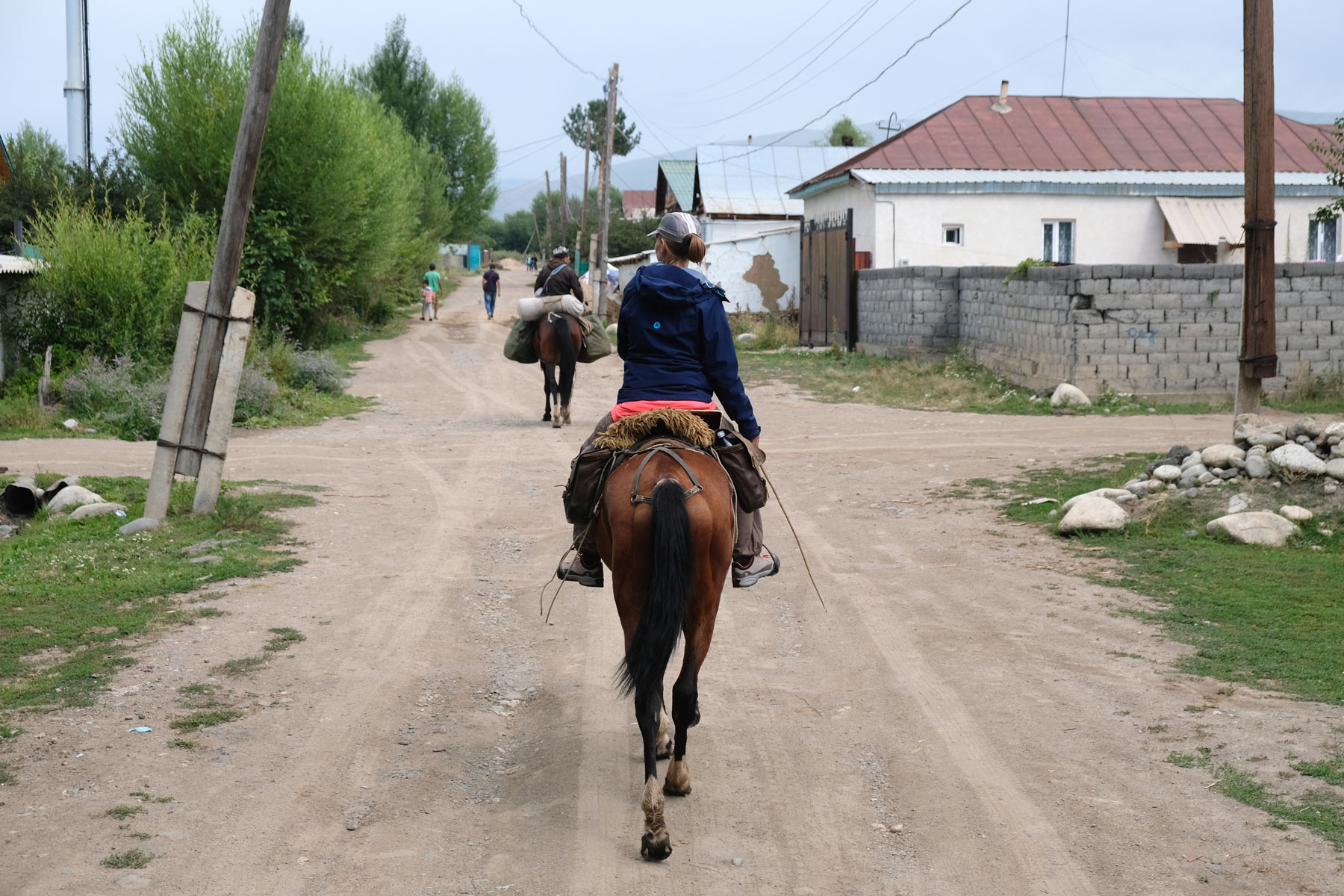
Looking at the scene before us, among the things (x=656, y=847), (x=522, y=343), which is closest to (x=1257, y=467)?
(x=656, y=847)

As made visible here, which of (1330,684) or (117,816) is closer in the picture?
(117,816)

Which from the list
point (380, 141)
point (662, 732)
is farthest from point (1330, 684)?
point (380, 141)

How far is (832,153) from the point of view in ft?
137

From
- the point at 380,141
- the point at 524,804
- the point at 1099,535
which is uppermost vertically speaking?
the point at 380,141

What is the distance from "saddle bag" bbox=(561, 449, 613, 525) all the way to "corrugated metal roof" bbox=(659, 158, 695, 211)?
1559 inches

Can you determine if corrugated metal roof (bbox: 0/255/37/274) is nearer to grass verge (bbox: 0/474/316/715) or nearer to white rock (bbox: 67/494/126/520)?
grass verge (bbox: 0/474/316/715)

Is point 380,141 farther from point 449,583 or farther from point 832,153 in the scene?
point 449,583

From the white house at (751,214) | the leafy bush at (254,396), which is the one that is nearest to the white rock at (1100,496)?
the leafy bush at (254,396)

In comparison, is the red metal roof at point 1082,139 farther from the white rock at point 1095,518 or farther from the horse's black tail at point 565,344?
the white rock at point 1095,518

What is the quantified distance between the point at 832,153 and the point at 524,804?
39.5 metres

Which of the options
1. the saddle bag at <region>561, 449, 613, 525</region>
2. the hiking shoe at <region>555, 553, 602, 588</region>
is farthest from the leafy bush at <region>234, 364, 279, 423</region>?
the saddle bag at <region>561, 449, 613, 525</region>

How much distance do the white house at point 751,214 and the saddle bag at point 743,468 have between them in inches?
938

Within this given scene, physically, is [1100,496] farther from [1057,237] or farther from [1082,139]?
[1082,139]

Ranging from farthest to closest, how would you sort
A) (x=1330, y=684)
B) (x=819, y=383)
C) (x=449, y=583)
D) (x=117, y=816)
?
(x=819, y=383) → (x=449, y=583) → (x=1330, y=684) → (x=117, y=816)
